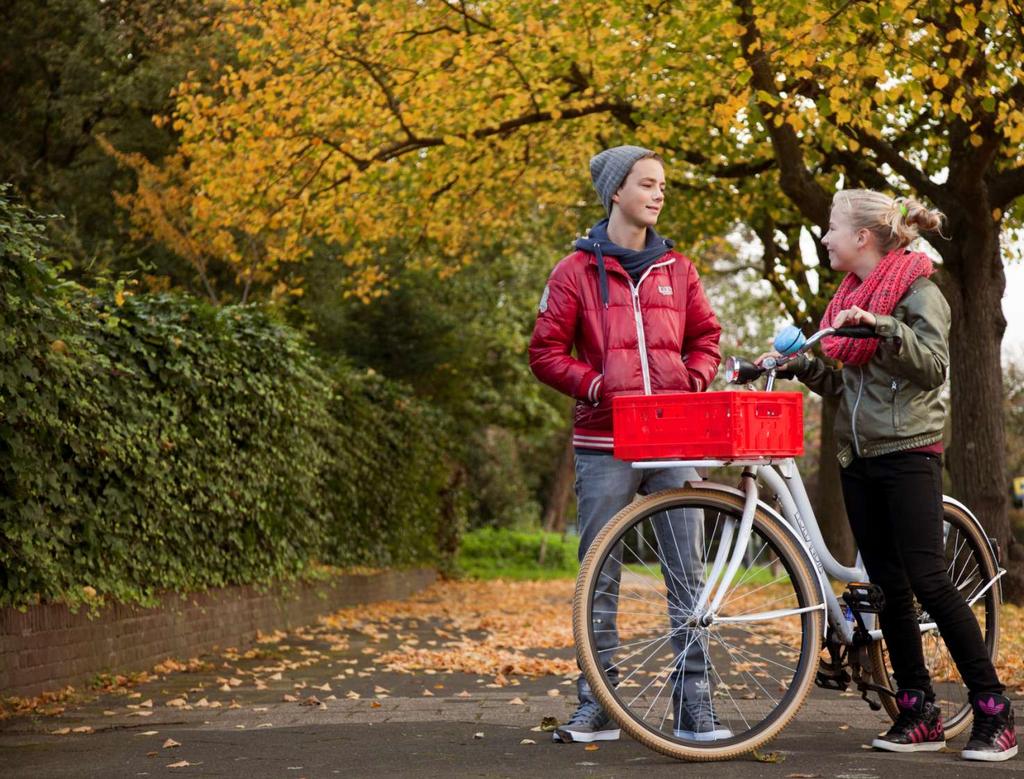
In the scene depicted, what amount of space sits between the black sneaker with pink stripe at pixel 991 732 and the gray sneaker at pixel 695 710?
0.87 metres

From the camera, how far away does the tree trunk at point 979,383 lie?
13391 mm

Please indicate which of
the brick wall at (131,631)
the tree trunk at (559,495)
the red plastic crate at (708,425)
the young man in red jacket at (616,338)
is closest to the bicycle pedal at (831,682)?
the young man in red jacket at (616,338)

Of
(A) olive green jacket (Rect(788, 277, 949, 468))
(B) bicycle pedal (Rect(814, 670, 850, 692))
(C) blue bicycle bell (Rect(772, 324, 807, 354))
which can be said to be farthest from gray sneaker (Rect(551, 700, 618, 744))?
(C) blue bicycle bell (Rect(772, 324, 807, 354))

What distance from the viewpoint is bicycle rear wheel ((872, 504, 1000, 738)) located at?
5426 mm

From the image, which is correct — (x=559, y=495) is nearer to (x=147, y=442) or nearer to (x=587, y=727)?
(x=147, y=442)

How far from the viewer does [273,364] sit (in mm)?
10836

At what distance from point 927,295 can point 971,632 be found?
1.23m

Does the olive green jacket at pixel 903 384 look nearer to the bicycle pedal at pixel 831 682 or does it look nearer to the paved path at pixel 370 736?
the bicycle pedal at pixel 831 682

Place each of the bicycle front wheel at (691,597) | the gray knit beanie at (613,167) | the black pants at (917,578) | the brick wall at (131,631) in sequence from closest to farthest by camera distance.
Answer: the bicycle front wheel at (691,597) → the black pants at (917,578) → the gray knit beanie at (613,167) → the brick wall at (131,631)

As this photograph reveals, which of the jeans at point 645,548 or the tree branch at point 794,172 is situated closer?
the jeans at point 645,548

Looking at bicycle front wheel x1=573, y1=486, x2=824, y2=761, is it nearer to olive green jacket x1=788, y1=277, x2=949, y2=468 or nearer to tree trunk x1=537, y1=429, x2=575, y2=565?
olive green jacket x1=788, y1=277, x2=949, y2=468

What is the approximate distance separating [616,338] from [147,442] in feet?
13.1

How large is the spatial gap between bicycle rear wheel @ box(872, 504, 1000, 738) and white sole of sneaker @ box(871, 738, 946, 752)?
0.92 ft

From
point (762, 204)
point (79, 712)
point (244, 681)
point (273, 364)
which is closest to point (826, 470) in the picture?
point (762, 204)
